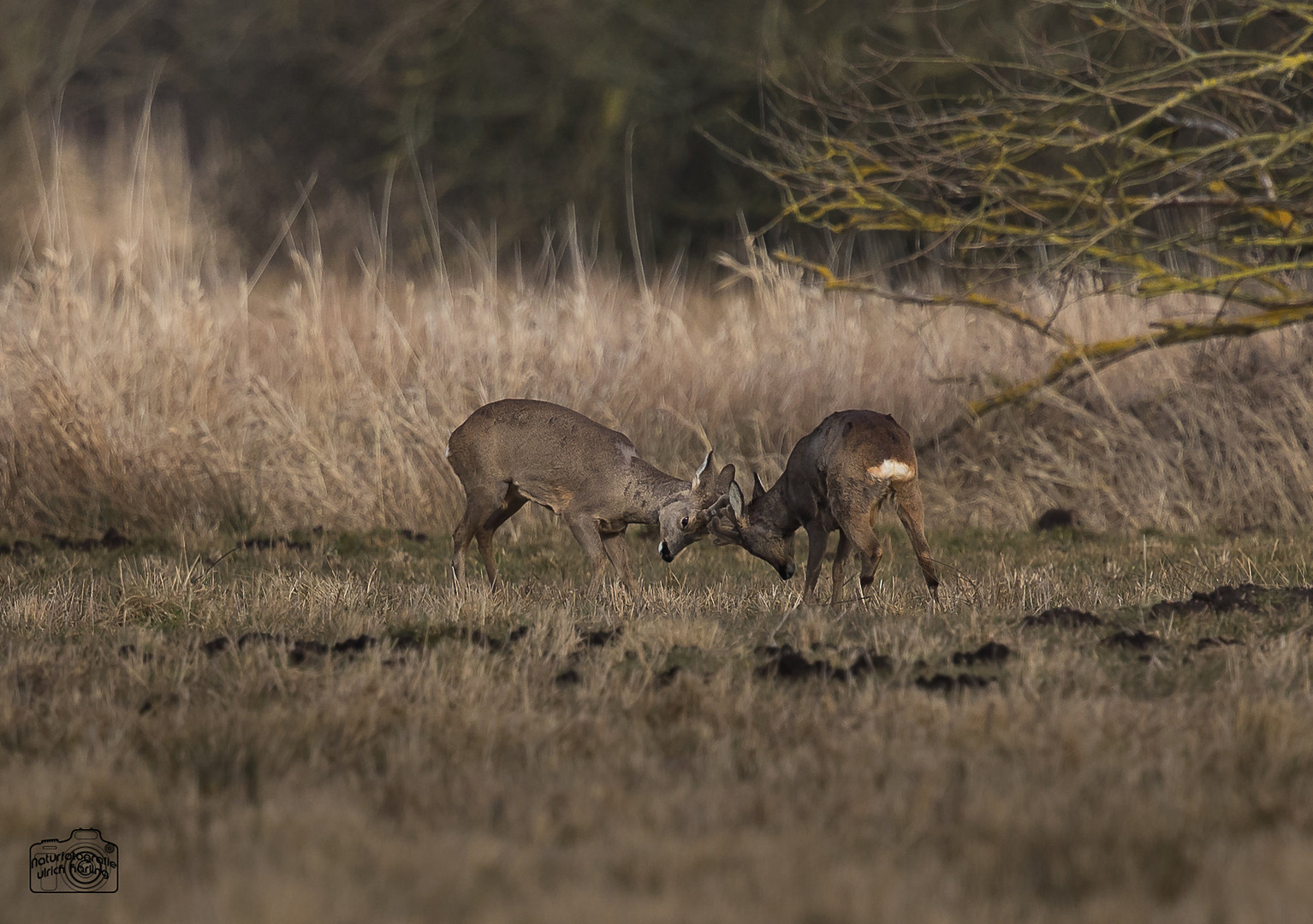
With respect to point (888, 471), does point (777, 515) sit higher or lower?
lower

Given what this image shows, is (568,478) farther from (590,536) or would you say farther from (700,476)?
(700,476)

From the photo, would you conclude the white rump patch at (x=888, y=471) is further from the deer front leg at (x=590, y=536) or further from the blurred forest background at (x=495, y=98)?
the blurred forest background at (x=495, y=98)

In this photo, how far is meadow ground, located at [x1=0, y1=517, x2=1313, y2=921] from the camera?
3.02m

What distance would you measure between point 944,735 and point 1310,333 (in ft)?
27.8

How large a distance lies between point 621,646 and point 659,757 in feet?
4.26

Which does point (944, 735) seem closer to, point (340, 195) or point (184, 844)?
point (184, 844)

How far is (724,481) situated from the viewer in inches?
302

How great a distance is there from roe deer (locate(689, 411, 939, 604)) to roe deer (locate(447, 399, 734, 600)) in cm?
28

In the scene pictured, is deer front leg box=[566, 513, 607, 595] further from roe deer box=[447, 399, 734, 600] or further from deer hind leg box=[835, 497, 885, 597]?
deer hind leg box=[835, 497, 885, 597]

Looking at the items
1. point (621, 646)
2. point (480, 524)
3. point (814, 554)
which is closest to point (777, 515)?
point (814, 554)

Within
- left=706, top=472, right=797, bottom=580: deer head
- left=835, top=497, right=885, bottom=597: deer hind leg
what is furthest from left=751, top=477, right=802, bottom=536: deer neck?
left=835, top=497, right=885, bottom=597: deer hind leg

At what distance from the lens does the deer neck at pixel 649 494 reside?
776 cm

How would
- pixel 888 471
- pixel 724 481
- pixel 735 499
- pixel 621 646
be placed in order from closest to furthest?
pixel 621 646
pixel 888 471
pixel 735 499
pixel 724 481

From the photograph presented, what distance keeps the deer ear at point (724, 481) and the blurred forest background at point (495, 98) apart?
12.2 metres
